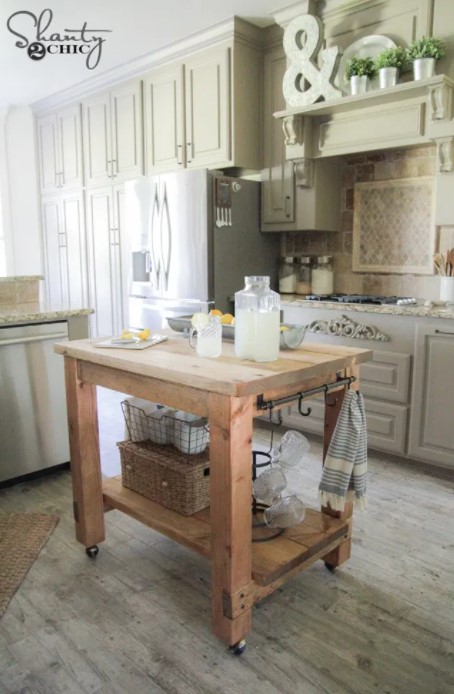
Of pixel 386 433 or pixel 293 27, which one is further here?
pixel 293 27

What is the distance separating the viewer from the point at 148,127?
161 inches

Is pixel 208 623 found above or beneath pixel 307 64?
Result: beneath

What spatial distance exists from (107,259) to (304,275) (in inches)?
72.7

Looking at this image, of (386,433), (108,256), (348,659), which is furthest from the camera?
(108,256)

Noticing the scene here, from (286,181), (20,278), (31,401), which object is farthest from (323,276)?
(31,401)

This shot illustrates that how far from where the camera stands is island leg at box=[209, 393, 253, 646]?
140 cm

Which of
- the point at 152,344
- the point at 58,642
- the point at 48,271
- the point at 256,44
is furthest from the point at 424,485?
the point at 48,271

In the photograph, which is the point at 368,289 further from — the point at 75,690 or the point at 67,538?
the point at 75,690

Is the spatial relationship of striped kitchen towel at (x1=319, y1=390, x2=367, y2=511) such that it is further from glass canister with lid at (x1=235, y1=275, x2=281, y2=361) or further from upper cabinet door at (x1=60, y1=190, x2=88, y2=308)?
upper cabinet door at (x1=60, y1=190, x2=88, y2=308)

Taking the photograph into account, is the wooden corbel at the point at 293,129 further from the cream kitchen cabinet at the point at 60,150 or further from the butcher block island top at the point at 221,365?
the cream kitchen cabinet at the point at 60,150

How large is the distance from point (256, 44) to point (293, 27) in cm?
46

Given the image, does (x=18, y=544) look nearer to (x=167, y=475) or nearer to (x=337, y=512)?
(x=167, y=475)

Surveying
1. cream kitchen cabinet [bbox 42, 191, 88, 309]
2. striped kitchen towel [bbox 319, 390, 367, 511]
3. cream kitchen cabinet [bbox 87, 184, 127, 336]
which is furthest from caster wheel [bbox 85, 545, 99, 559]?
cream kitchen cabinet [bbox 42, 191, 88, 309]

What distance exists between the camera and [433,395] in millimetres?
2709
